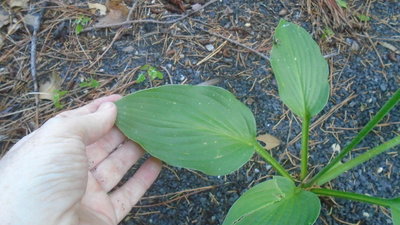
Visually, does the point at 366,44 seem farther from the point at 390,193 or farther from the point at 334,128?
the point at 390,193

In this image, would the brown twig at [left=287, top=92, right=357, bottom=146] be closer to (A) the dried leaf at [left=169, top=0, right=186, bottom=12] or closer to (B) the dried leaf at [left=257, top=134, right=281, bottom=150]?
(B) the dried leaf at [left=257, top=134, right=281, bottom=150]

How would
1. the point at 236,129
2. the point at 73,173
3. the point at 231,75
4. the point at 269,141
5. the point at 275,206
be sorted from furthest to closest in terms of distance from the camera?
the point at 231,75, the point at 269,141, the point at 236,129, the point at 275,206, the point at 73,173

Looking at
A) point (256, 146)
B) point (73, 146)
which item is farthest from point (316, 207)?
point (73, 146)

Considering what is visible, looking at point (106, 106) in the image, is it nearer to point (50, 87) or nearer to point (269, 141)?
point (50, 87)

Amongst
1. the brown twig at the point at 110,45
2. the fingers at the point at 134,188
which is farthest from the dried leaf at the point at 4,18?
the fingers at the point at 134,188

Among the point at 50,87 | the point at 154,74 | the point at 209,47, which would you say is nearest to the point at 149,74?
the point at 154,74

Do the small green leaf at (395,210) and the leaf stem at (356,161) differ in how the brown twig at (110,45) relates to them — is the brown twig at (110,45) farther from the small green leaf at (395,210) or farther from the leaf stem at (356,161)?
the small green leaf at (395,210)

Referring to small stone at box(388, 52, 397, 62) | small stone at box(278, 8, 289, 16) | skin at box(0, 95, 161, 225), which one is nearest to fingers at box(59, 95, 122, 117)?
skin at box(0, 95, 161, 225)
